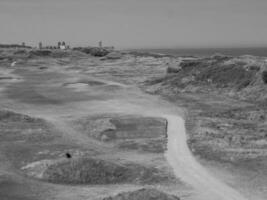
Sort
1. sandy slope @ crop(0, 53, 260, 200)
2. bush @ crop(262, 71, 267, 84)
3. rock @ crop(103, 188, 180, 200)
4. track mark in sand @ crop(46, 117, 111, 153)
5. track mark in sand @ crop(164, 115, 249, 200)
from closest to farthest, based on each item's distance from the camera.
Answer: rock @ crop(103, 188, 180, 200)
track mark in sand @ crop(164, 115, 249, 200)
sandy slope @ crop(0, 53, 260, 200)
track mark in sand @ crop(46, 117, 111, 153)
bush @ crop(262, 71, 267, 84)

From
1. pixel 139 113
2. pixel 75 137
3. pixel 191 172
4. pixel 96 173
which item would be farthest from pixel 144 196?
pixel 139 113

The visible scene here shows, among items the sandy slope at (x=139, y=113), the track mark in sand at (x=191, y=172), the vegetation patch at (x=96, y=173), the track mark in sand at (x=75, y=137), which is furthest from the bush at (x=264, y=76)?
the vegetation patch at (x=96, y=173)

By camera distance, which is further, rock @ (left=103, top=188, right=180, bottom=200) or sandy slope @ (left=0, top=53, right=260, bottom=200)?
sandy slope @ (left=0, top=53, right=260, bottom=200)

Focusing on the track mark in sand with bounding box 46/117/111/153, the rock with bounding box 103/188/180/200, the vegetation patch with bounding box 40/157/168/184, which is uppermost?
the rock with bounding box 103/188/180/200

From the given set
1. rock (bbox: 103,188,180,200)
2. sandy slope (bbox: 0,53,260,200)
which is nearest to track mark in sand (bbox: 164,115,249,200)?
sandy slope (bbox: 0,53,260,200)

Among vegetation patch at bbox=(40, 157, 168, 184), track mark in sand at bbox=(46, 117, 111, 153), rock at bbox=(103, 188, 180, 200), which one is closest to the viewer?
rock at bbox=(103, 188, 180, 200)

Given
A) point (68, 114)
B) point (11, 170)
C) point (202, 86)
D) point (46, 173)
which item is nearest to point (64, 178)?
point (46, 173)

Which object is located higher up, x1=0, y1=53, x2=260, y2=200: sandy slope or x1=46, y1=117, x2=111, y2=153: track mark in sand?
x1=0, y1=53, x2=260, y2=200: sandy slope

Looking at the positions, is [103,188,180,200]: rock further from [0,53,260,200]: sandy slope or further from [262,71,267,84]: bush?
[262,71,267,84]: bush

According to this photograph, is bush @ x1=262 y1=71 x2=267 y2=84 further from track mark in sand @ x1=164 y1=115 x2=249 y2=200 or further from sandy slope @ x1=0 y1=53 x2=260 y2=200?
track mark in sand @ x1=164 y1=115 x2=249 y2=200

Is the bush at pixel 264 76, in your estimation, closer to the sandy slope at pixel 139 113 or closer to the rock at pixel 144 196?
the sandy slope at pixel 139 113

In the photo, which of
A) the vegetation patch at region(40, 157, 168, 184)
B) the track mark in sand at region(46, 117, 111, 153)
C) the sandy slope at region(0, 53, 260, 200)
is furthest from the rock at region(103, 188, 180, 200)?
the track mark in sand at region(46, 117, 111, 153)
